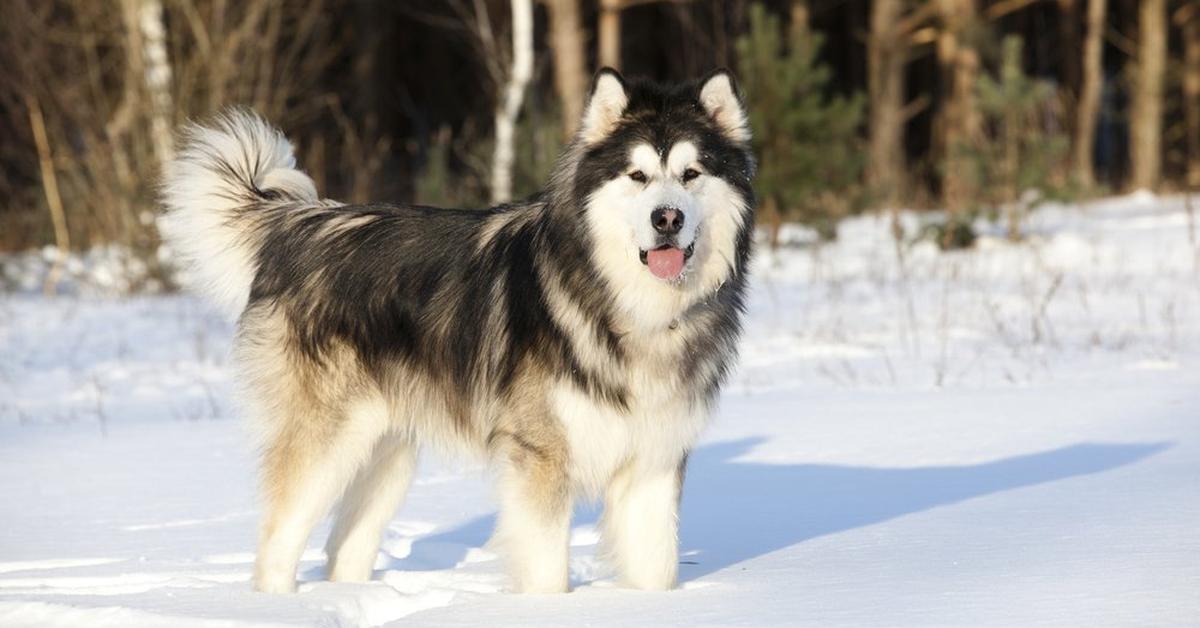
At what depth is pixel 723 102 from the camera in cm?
417

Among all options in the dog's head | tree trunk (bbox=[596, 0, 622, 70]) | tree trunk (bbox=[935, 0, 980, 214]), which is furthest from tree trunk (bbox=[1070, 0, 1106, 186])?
the dog's head

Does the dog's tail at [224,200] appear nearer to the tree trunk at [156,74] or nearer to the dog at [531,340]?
the dog at [531,340]

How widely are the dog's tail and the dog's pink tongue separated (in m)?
1.42

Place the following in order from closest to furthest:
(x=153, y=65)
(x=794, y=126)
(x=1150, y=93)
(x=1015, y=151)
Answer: (x=1015, y=151), (x=794, y=126), (x=153, y=65), (x=1150, y=93)

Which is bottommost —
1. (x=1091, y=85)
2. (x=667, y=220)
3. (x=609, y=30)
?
(x=667, y=220)

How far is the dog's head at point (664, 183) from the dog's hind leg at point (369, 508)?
1.03 metres

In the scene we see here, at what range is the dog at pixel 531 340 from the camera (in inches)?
157

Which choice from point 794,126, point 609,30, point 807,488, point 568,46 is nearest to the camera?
point 807,488

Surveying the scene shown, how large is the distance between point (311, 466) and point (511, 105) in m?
9.41

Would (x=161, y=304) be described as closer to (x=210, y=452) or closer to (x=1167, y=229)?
(x=210, y=452)

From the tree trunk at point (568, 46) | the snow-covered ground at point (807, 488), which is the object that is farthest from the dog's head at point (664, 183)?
the tree trunk at point (568, 46)

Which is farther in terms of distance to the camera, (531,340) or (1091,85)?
(1091,85)

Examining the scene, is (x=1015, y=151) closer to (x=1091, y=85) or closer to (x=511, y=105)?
(x=511, y=105)

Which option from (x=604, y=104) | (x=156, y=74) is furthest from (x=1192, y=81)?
(x=604, y=104)
